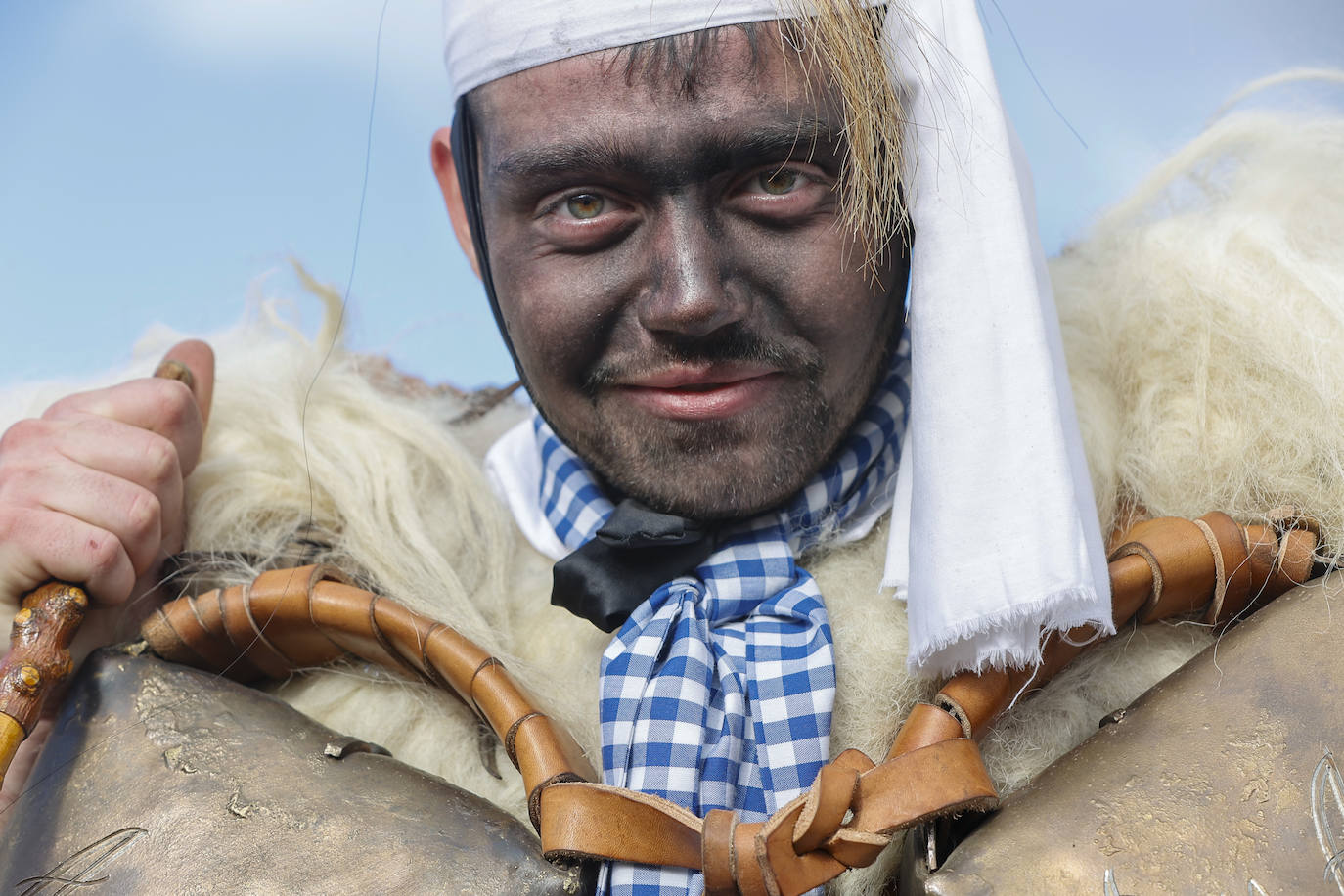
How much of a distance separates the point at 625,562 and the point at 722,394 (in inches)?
7.1

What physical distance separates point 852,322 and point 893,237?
0.09 metres

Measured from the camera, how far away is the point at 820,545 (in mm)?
1113

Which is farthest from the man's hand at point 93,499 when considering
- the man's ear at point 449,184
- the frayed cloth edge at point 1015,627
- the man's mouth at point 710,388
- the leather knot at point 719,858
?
the frayed cloth edge at point 1015,627

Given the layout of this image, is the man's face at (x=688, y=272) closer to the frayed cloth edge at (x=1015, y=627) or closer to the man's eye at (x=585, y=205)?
the man's eye at (x=585, y=205)

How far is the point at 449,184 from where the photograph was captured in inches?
51.8

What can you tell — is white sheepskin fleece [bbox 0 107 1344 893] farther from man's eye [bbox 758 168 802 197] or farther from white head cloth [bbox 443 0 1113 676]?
man's eye [bbox 758 168 802 197]

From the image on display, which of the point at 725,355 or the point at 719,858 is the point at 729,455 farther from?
the point at 719,858

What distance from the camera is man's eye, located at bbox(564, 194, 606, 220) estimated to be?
1.02 m

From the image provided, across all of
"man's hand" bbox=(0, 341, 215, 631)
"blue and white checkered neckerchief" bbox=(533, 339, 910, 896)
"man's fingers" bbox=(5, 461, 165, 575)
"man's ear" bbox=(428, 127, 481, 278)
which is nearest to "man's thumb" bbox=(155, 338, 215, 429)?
"man's hand" bbox=(0, 341, 215, 631)

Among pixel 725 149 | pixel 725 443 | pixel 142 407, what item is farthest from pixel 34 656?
pixel 725 149

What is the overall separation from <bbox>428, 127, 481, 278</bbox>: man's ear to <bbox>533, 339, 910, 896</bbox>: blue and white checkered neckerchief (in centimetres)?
37

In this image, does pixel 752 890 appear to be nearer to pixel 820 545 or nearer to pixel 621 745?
pixel 621 745

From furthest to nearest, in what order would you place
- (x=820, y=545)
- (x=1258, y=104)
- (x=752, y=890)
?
(x=1258, y=104) → (x=820, y=545) → (x=752, y=890)

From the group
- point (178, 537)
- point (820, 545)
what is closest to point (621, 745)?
point (820, 545)
